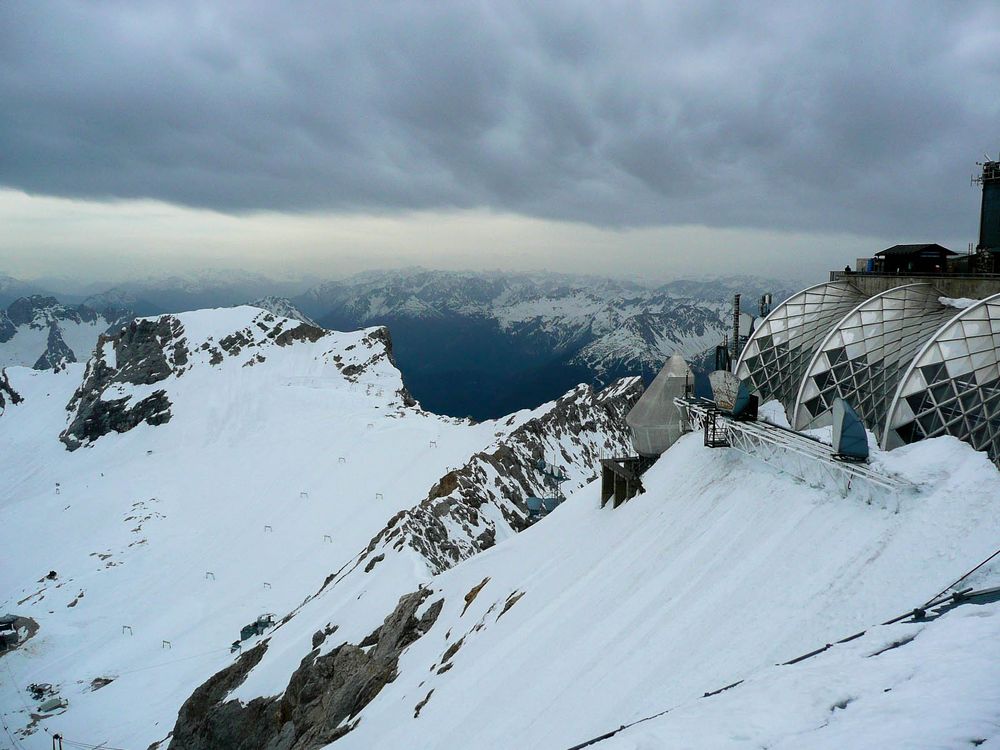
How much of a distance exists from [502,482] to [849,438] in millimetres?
39472

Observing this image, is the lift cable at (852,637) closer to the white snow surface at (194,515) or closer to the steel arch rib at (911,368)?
the steel arch rib at (911,368)

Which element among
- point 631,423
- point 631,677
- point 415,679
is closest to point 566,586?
point 415,679

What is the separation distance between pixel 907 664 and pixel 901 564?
501 cm

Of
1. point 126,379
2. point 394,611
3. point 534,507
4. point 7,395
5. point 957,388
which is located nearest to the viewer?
point 957,388

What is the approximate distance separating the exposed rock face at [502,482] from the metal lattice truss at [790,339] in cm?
2257

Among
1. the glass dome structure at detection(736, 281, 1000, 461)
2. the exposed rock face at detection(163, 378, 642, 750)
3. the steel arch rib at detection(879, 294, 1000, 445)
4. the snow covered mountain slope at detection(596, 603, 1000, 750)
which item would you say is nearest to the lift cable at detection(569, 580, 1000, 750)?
the snow covered mountain slope at detection(596, 603, 1000, 750)

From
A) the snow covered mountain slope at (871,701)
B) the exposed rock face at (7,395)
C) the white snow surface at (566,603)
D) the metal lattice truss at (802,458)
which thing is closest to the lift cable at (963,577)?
the white snow surface at (566,603)

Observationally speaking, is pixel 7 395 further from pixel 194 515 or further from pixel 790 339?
pixel 790 339

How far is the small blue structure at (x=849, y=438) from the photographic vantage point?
17.0m

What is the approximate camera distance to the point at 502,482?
54.5 metres

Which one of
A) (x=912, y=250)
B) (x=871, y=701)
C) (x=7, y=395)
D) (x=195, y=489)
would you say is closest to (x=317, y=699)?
(x=871, y=701)

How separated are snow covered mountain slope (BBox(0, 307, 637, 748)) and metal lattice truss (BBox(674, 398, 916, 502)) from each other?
28.1 m

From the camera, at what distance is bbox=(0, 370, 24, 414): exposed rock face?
148000mm

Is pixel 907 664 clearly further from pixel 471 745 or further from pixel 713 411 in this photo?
pixel 713 411
